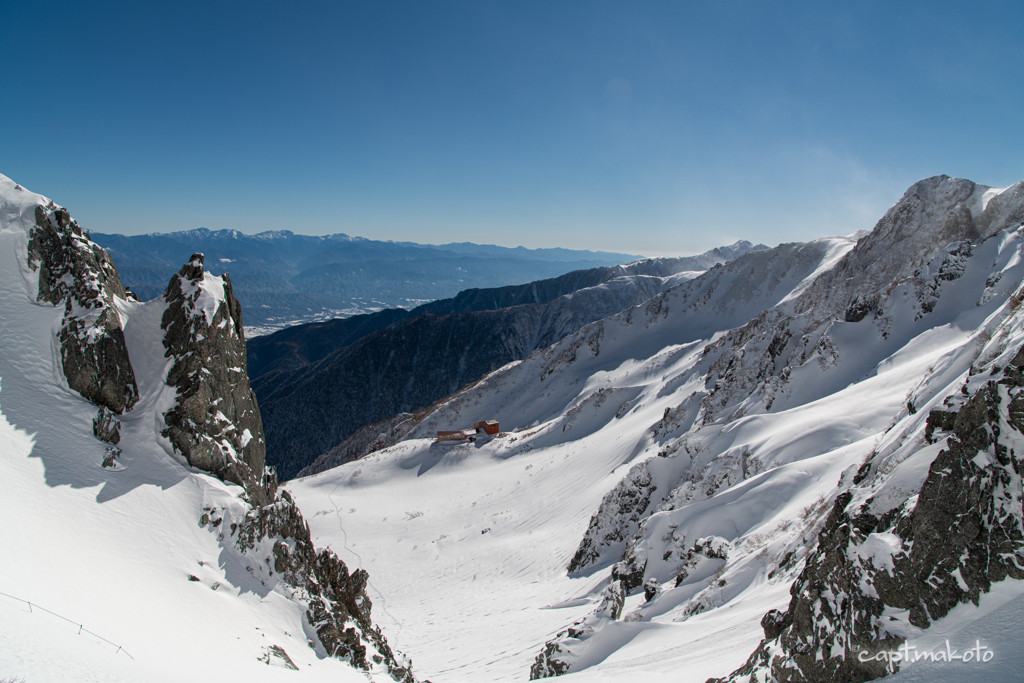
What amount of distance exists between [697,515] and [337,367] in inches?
4740

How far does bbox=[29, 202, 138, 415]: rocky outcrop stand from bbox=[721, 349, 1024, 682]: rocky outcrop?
55.4ft

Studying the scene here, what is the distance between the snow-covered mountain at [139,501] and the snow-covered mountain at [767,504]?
534 cm

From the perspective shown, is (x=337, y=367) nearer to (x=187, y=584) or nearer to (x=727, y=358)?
(x=727, y=358)

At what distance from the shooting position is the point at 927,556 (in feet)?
15.8

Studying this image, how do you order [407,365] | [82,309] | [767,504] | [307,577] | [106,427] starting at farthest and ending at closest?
[407,365] < [82,309] < [307,577] < [106,427] < [767,504]

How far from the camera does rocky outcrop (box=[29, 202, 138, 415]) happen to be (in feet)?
41.8

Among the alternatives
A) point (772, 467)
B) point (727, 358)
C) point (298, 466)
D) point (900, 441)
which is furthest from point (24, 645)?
point (298, 466)

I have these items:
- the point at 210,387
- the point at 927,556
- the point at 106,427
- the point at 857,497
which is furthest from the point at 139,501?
the point at 927,556

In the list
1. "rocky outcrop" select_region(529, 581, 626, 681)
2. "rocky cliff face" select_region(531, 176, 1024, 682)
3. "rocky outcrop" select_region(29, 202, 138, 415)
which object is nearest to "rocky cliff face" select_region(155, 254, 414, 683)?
"rocky outcrop" select_region(29, 202, 138, 415)

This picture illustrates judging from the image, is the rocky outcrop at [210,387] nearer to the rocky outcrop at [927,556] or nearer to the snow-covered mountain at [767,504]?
the snow-covered mountain at [767,504]

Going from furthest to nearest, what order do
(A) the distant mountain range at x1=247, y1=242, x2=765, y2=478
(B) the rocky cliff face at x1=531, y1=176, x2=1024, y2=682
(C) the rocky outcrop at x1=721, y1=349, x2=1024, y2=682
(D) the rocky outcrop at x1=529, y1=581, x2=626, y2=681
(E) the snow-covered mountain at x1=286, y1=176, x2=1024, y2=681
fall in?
(A) the distant mountain range at x1=247, y1=242, x2=765, y2=478, (D) the rocky outcrop at x1=529, y1=581, x2=626, y2=681, (E) the snow-covered mountain at x1=286, y1=176, x2=1024, y2=681, (B) the rocky cliff face at x1=531, y1=176, x2=1024, y2=682, (C) the rocky outcrop at x1=721, y1=349, x2=1024, y2=682

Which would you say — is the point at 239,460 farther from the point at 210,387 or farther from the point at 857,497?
the point at 857,497

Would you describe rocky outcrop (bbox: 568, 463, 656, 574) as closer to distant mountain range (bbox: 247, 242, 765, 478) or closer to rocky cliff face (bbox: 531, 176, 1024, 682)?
rocky cliff face (bbox: 531, 176, 1024, 682)

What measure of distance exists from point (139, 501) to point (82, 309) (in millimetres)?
6957
